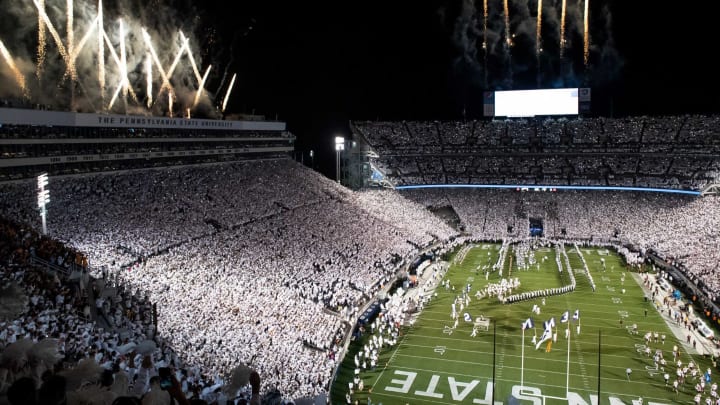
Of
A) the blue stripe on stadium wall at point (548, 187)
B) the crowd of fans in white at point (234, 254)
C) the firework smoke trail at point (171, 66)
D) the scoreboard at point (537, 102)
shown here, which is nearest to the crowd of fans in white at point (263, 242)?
the crowd of fans in white at point (234, 254)

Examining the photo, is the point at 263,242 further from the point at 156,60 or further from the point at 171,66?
the point at 171,66

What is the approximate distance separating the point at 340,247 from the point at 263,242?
4.51m

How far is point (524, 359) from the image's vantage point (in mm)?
18875

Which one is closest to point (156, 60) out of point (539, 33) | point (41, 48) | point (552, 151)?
point (41, 48)

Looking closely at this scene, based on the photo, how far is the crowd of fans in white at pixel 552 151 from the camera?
45094 mm

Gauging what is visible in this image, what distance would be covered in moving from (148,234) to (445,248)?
21.1 meters

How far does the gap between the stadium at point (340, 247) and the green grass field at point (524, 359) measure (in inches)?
4.0

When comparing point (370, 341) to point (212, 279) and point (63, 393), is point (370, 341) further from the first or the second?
point (63, 393)

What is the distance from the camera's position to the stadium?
43.8 feet

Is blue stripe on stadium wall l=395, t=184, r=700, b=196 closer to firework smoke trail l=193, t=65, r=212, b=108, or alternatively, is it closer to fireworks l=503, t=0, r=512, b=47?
fireworks l=503, t=0, r=512, b=47

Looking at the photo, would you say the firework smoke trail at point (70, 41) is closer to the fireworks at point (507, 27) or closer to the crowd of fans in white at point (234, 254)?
the crowd of fans in white at point (234, 254)

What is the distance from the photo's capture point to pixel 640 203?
43.5m

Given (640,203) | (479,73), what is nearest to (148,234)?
(640,203)

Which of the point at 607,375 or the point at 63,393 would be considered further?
the point at 607,375
